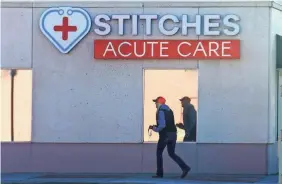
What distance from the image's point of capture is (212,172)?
17.2 m

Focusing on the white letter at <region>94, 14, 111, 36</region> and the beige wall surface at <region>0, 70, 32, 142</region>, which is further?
the beige wall surface at <region>0, 70, 32, 142</region>

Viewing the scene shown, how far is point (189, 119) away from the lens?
57.0ft

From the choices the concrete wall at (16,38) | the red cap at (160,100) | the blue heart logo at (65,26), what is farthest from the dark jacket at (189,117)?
the concrete wall at (16,38)

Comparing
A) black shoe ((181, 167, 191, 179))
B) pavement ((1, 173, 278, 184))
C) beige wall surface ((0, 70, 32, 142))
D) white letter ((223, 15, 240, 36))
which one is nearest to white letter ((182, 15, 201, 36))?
white letter ((223, 15, 240, 36))

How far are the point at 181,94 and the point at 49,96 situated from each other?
322 centimetres

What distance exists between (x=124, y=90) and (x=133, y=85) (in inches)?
9.8

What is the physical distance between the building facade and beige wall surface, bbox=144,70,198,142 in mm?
28

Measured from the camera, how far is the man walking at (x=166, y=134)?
15891 millimetres

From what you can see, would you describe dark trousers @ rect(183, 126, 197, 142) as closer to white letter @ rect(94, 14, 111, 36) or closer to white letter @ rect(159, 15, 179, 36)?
white letter @ rect(159, 15, 179, 36)

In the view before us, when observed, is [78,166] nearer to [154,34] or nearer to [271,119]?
[154,34]

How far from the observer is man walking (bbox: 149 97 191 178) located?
1589 centimetres

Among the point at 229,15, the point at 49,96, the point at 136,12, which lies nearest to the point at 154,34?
the point at 136,12

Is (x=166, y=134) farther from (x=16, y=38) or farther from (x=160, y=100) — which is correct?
(x=16, y=38)

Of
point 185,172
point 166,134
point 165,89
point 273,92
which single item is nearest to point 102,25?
point 165,89
